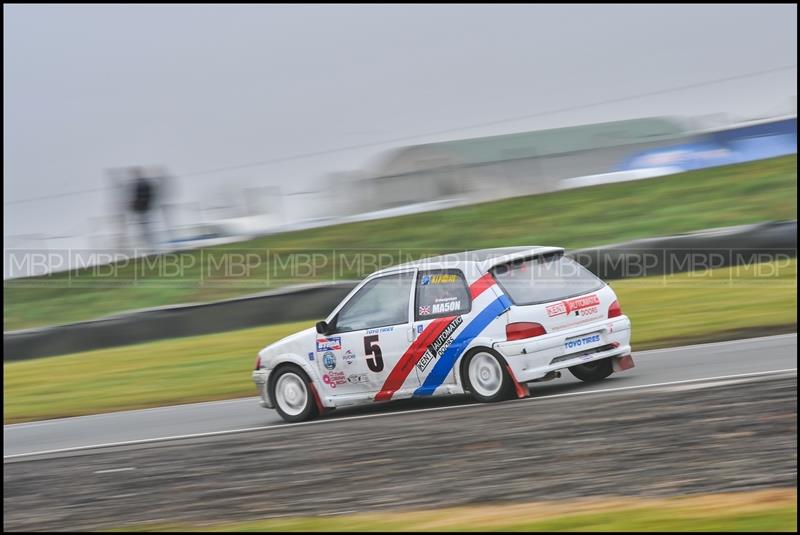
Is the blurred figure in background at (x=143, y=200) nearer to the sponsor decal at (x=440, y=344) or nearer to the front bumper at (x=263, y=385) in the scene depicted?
the front bumper at (x=263, y=385)

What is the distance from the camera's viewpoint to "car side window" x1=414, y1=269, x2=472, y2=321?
9.48 metres

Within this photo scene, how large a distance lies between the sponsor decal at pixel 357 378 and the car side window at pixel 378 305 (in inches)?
16.8

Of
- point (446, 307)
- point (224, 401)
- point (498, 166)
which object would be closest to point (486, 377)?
point (446, 307)

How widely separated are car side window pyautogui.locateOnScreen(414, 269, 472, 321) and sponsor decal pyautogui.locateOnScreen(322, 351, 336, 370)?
3.24ft

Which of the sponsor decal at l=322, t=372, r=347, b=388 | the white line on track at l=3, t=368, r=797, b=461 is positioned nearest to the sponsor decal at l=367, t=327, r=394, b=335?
the sponsor decal at l=322, t=372, r=347, b=388

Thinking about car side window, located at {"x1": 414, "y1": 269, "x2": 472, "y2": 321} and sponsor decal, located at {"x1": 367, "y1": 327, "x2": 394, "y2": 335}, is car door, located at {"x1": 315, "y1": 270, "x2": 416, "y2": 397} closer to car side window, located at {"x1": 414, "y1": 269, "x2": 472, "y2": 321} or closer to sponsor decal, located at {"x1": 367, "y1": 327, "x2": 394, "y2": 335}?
sponsor decal, located at {"x1": 367, "y1": 327, "x2": 394, "y2": 335}

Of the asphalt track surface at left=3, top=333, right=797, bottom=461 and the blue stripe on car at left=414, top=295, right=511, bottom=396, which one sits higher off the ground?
the blue stripe on car at left=414, top=295, right=511, bottom=396

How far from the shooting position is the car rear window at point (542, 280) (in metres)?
9.35

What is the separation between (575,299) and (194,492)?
3.74 meters

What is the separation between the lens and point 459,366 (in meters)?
9.39

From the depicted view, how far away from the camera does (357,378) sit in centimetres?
1005

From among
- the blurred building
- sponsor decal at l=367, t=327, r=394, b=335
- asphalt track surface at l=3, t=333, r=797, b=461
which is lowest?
asphalt track surface at l=3, t=333, r=797, b=461

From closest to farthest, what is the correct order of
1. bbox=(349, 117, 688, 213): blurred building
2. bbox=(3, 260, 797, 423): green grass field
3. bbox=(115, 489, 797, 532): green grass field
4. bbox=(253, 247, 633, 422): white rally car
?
bbox=(115, 489, 797, 532): green grass field → bbox=(253, 247, 633, 422): white rally car → bbox=(3, 260, 797, 423): green grass field → bbox=(349, 117, 688, 213): blurred building

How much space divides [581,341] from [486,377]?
2.86ft
